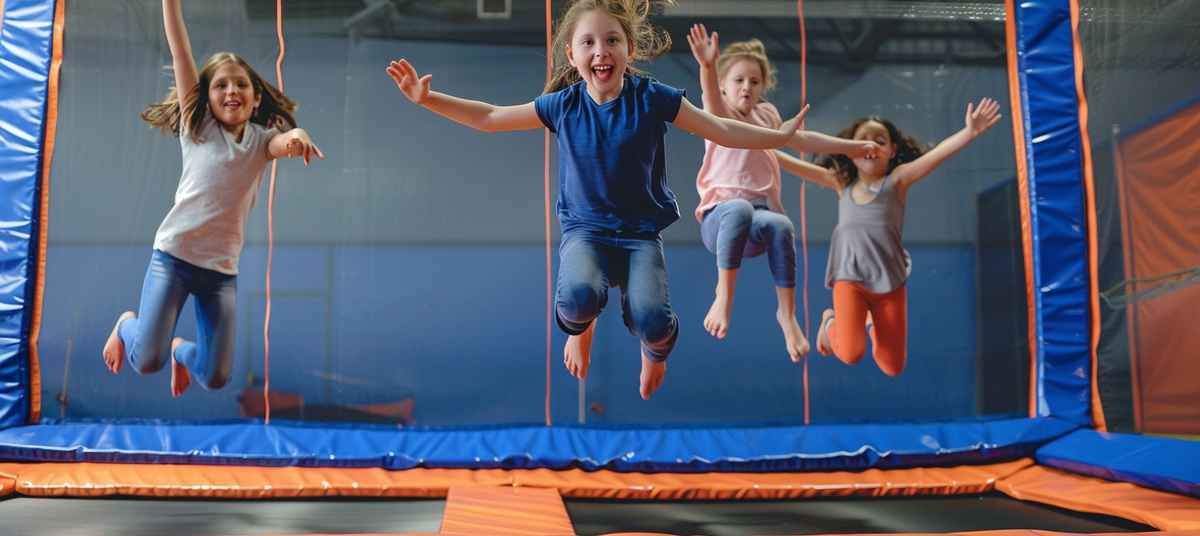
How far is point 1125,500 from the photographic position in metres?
2.31

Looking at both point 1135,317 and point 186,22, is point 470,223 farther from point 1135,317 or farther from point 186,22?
point 1135,317

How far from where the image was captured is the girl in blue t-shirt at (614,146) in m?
2.33

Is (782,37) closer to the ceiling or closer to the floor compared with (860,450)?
closer to the ceiling

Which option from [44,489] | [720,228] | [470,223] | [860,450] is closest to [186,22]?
[470,223]

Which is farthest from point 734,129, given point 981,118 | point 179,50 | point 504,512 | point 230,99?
point 179,50

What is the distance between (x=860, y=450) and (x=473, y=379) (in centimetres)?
139

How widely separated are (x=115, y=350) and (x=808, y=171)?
260cm

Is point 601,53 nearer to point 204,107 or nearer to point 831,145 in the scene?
point 831,145

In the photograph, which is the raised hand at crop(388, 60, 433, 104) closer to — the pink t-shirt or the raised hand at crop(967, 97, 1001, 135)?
the pink t-shirt

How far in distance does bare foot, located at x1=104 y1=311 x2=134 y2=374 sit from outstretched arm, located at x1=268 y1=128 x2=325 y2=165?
786mm

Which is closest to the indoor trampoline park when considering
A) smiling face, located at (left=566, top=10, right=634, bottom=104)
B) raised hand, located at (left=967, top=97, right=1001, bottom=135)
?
raised hand, located at (left=967, top=97, right=1001, bottom=135)

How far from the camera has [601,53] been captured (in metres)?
2.38

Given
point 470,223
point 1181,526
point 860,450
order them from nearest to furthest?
point 1181,526 → point 860,450 → point 470,223

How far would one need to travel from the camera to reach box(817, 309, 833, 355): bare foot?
304cm
